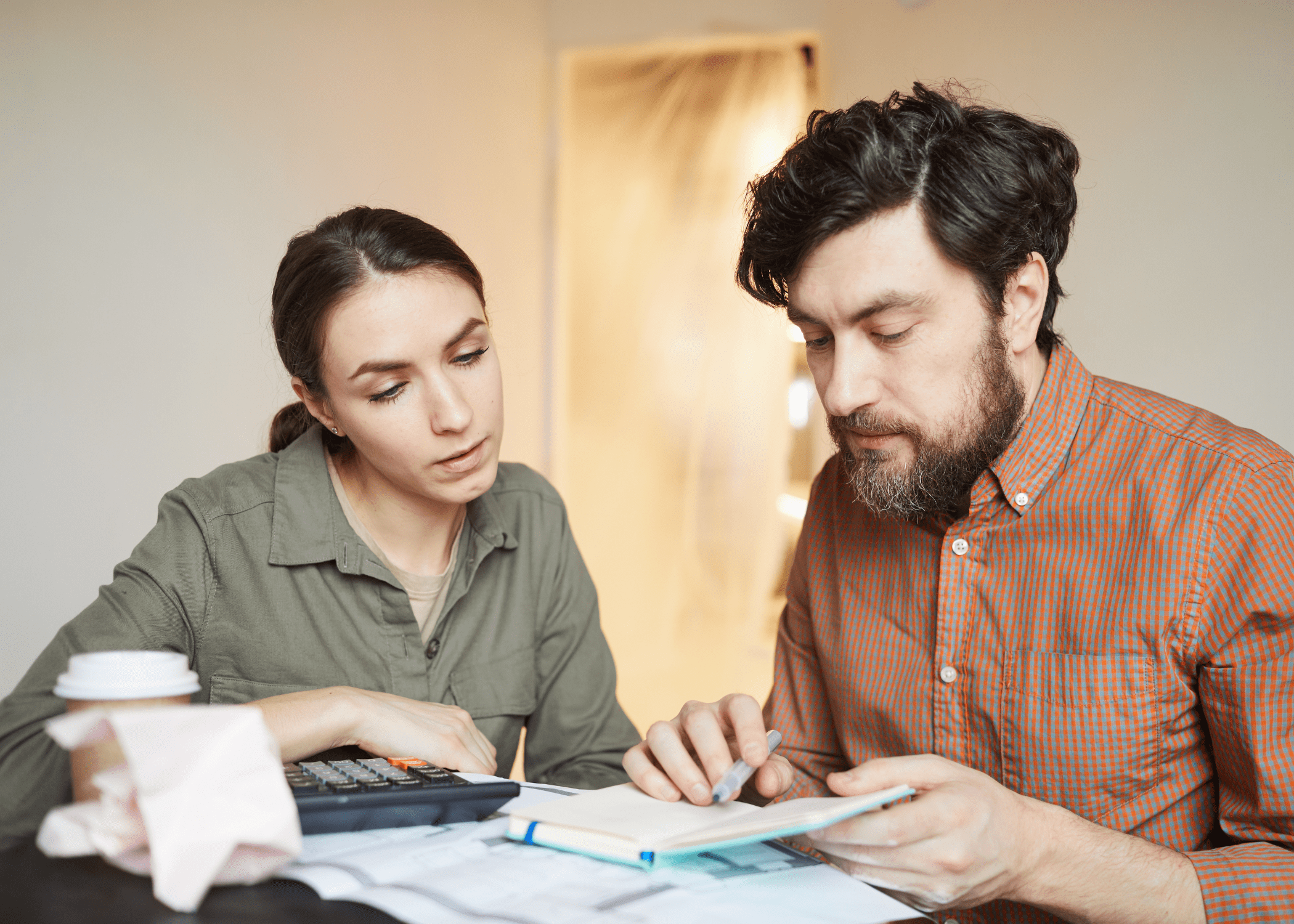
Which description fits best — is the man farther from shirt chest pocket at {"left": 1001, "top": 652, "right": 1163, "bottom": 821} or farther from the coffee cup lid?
the coffee cup lid

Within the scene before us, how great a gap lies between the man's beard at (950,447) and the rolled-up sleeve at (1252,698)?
261 millimetres

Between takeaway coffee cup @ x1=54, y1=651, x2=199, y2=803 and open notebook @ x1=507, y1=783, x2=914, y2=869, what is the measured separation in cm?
28

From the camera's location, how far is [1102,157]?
2.27 m

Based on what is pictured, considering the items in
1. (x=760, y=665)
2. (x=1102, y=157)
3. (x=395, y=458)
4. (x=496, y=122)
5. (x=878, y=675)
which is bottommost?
(x=760, y=665)

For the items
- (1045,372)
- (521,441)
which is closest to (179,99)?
(521,441)

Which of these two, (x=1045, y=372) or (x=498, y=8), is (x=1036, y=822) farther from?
(x=498, y=8)

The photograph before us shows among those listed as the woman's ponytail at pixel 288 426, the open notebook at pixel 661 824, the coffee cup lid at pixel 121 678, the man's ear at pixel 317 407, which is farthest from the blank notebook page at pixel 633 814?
the woman's ponytail at pixel 288 426

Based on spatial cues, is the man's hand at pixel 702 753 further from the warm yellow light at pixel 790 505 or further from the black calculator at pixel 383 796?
the warm yellow light at pixel 790 505

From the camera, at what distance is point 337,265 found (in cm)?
145

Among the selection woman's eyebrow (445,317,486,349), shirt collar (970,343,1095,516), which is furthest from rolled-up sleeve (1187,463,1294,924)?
woman's eyebrow (445,317,486,349)

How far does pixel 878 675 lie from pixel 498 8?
106 inches

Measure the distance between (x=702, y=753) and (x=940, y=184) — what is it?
0.72 meters

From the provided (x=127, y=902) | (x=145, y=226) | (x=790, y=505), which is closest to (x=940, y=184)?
(x=127, y=902)

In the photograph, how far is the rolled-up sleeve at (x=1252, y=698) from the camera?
2.92 feet
